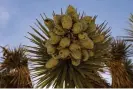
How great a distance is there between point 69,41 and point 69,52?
17cm

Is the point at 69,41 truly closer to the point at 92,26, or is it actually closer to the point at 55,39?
the point at 55,39

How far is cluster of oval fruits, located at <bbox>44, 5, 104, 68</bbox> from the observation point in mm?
4332

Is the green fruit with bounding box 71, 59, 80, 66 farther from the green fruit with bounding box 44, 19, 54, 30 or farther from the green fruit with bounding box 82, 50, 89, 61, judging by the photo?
the green fruit with bounding box 44, 19, 54, 30

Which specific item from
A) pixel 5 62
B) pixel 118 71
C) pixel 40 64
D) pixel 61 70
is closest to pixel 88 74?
pixel 61 70

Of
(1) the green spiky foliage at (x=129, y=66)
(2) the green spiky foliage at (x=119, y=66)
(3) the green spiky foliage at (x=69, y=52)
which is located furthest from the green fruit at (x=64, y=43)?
(1) the green spiky foliage at (x=129, y=66)

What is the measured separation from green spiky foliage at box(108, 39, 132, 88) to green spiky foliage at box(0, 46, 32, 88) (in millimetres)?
1961

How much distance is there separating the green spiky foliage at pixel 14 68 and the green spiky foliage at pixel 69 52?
1.95 meters

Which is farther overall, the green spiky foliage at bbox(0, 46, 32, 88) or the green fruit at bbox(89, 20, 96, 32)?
the green spiky foliage at bbox(0, 46, 32, 88)

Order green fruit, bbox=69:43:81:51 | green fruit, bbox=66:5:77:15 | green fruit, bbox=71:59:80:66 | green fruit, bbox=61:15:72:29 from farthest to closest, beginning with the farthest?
green fruit, bbox=66:5:77:15 < green fruit, bbox=71:59:80:66 < green fruit, bbox=61:15:72:29 < green fruit, bbox=69:43:81:51

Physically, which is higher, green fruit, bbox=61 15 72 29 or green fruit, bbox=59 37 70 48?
green fruit, bbox=61 15 72 29

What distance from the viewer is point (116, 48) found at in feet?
25.3

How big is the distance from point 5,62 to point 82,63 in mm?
2906

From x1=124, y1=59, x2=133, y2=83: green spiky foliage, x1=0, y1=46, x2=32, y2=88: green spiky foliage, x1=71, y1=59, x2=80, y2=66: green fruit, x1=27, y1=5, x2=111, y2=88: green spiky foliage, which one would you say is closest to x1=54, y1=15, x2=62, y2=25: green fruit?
x1=27, y1=5, x2=111, y2=88: green spiky foliage

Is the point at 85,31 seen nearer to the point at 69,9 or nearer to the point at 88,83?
the point at 69,9
